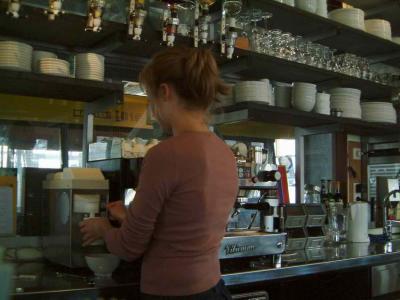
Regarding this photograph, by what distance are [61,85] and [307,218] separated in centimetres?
145

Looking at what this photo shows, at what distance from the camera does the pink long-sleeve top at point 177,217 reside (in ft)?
4.26

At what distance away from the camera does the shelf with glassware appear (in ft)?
9.78

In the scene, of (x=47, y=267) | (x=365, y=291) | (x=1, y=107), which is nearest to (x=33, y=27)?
(x=1, y=107)

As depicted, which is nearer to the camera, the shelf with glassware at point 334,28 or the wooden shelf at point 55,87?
the wooden shelf at point 55,87

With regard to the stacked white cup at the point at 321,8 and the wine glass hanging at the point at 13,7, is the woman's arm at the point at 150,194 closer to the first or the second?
the wine glass hanging at the point at 13,7

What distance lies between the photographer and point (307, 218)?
2.73 meters

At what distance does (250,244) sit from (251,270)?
0.60ft

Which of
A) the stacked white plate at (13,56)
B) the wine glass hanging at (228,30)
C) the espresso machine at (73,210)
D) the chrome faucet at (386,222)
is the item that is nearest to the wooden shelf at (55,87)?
the stacked white plate at (13,56)

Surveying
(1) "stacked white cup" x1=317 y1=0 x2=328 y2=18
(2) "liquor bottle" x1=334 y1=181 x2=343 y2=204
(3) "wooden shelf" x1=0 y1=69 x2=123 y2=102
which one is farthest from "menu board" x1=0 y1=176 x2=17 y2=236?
(1) "stacked white cup" x1=317 y1=0 x2=328 y2=18

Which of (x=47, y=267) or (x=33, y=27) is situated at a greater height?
(x=33, y=27)

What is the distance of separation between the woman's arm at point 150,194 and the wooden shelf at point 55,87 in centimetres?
90

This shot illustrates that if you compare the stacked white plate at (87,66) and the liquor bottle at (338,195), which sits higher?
the stacked white plate at (87,66)

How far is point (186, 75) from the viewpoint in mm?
1356

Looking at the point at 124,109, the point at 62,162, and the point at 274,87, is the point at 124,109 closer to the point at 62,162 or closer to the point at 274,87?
the point at 62,162
